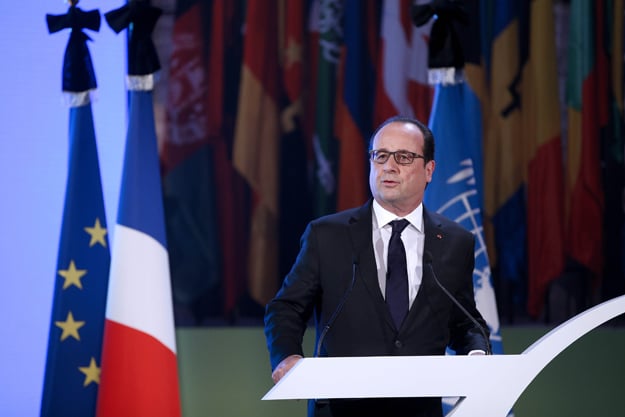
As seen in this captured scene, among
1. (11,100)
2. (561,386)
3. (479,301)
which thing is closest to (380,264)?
(479,301)

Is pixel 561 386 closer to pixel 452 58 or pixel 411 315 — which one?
pixel 452 58

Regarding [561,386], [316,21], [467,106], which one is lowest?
[561,386]

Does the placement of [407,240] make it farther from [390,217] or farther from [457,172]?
[457,172]

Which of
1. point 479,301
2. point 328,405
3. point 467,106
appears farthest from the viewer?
point 467,106

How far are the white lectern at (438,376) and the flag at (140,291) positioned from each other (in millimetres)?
2100

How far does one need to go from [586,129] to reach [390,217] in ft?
6.68

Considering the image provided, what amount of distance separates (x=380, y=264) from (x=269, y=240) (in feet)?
6.09

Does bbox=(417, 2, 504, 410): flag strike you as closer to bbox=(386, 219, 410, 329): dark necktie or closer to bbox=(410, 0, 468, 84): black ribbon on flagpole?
bbox=(410, 0, 468, 84): black ribbon on flagpole

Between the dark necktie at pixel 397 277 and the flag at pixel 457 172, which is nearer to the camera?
the dark necktie at pixel 397 277

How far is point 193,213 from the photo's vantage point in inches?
162

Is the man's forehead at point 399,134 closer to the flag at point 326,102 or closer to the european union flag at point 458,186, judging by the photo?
the european union flag at point 458,186

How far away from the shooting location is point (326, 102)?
4.16 metres

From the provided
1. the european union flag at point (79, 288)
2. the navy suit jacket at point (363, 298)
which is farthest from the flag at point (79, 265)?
the navy suit jacket at point (363, 298)

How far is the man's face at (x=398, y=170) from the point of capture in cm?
225
